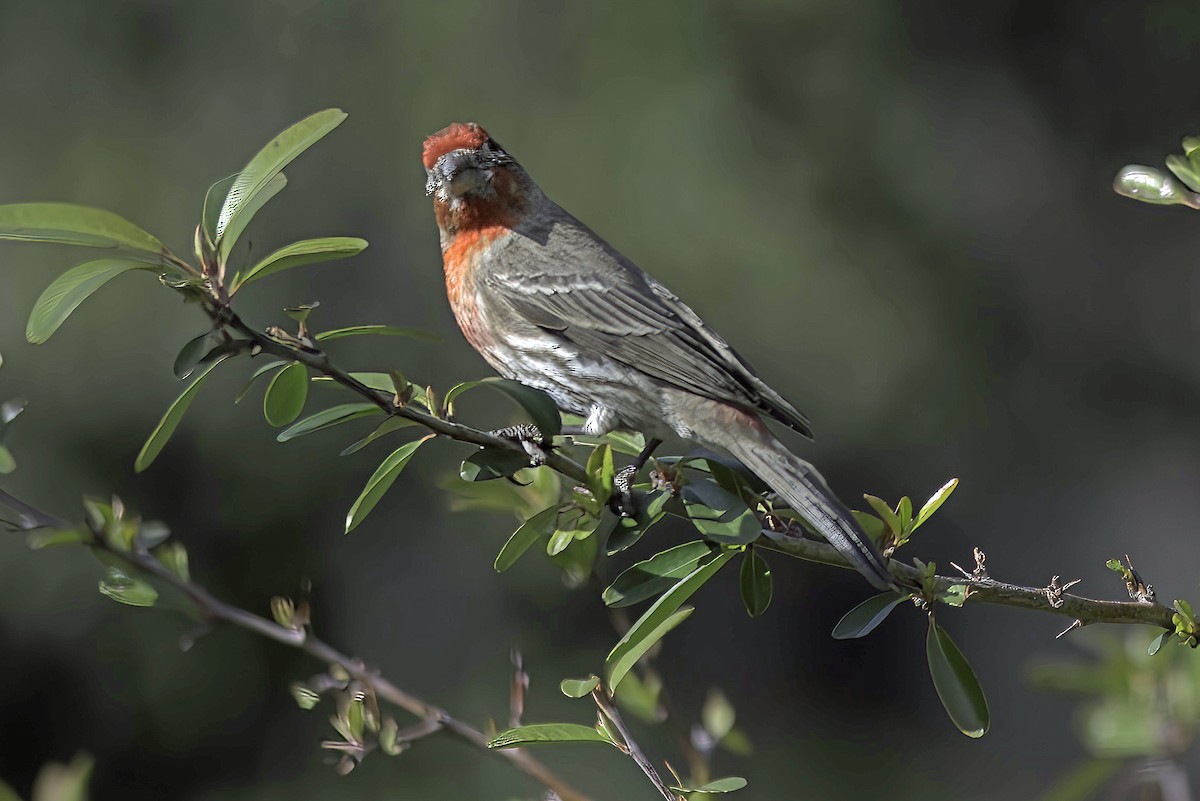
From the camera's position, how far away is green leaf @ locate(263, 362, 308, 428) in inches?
76.2

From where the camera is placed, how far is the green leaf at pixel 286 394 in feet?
6.35

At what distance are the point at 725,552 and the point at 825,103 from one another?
635cm

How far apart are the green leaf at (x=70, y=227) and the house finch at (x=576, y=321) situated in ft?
4.22

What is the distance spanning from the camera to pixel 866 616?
2.06 metres

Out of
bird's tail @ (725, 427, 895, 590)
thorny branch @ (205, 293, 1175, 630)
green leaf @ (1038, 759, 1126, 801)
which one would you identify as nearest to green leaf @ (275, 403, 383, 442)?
thorny branch @ (205, 293, 1175, 630)

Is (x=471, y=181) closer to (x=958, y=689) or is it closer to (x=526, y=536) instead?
(x=526, y=536)

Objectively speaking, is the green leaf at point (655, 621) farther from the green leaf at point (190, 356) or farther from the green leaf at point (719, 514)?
the green leaf at point (190, 356)

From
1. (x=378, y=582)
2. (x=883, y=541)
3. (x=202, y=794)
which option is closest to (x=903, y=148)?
(x=378, y=582)

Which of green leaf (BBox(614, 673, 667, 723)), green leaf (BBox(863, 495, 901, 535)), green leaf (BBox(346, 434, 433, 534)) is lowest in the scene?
green leaf (BBox(614, 673, 667, 723))

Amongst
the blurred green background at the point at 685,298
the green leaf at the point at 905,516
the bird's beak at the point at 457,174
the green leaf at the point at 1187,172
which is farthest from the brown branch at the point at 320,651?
the blurred green background at the point at 685,298

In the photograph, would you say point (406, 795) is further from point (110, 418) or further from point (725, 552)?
point (725, 552)

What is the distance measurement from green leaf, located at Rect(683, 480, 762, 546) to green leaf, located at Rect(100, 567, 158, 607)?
0.80m

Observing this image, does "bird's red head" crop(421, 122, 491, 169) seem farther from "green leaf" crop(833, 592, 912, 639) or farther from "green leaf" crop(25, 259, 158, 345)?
"green leaf" crop(833, 592, 912, 639)

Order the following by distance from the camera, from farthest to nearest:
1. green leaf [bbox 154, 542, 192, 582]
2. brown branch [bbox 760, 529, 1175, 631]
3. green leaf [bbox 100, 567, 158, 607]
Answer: brown branch [bbox 760, 529, 1175, 631] → green leaf [bbox 154, 542, 192, 582] → green leaf [bbox 100, 567, 158, 607]
